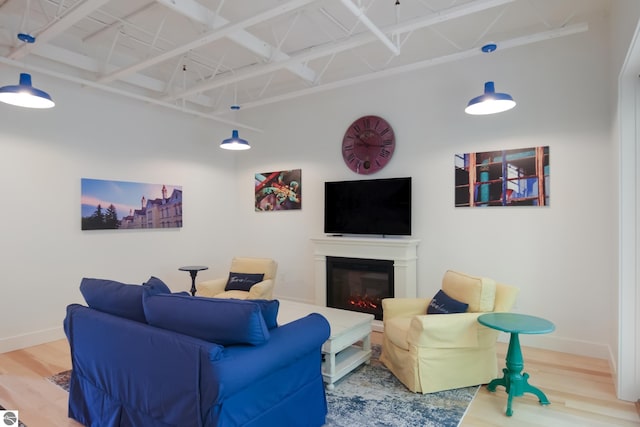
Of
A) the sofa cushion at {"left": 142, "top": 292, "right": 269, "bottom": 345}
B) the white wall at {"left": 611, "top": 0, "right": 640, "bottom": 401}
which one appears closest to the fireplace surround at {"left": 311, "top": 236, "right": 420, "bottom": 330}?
the white wall at {"left": 611, "top": 0, "right": 640, "bottom": 401}

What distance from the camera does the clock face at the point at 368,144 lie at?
4.99 metres

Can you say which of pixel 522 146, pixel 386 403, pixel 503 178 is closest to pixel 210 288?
pixel 386 403

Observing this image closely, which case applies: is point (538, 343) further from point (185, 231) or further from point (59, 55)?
point (59, 55)

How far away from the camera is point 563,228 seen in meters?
3.90

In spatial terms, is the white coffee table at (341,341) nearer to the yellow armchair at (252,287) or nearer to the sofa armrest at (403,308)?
the sofa armrest at (403,308)

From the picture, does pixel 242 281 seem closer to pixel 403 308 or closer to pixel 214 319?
pixel 403 308

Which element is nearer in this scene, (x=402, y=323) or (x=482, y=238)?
(x=402, y=323)

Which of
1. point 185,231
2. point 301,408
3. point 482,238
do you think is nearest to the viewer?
point 301,408

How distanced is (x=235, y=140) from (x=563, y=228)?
12.1 ft

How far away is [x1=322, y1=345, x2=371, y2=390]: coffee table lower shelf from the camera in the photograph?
3.15 metres

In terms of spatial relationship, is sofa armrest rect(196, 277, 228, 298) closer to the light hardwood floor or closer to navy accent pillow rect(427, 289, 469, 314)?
the light hardwood floor

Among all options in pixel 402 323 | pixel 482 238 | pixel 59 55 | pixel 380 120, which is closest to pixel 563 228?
pixel 482 238

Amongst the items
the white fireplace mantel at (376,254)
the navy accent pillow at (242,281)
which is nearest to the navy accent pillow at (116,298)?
the navy accent pillow at (242,281)

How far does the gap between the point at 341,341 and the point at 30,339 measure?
→ 3499 mm
